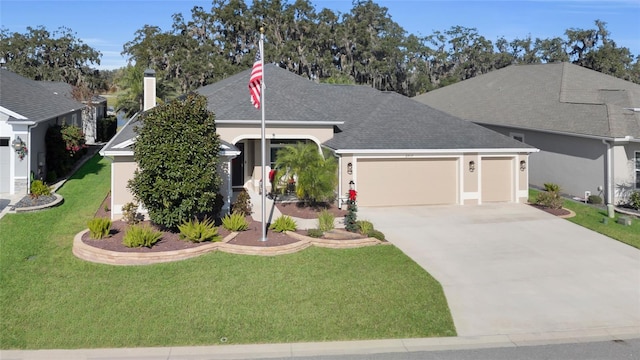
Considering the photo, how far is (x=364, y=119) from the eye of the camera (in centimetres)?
2211

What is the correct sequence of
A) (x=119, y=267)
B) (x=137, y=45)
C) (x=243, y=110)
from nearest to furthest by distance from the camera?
1. (x=119, y=267)
2. (x=243, y=110)
3. (x=137, y=45)

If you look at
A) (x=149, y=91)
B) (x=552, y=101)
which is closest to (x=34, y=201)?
(x=149, y=91)

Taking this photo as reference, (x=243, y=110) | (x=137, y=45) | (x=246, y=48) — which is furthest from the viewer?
(x=246, y=48)

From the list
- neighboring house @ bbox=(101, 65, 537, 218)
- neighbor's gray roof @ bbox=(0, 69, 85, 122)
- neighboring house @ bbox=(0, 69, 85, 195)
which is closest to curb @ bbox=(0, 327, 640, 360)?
neighboring house @ bbox=(101, 65, 537, 218)

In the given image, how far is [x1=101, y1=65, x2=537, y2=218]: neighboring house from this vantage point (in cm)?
1981

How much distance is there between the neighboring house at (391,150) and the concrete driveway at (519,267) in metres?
1.22

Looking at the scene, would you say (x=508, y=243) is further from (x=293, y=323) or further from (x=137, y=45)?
(x=137, y=45)

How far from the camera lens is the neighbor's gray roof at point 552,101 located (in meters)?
21.5

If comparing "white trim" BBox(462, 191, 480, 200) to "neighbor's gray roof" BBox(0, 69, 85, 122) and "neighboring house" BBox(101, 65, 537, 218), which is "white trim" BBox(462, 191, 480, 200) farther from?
"neighbor's gray roof" BBox(0, 69, 85, 122)

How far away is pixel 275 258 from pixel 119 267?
357cm

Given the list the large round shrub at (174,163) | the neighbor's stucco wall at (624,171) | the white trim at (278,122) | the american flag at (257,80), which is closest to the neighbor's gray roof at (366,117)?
the white trim at (278,122)

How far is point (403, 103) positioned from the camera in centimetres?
2400

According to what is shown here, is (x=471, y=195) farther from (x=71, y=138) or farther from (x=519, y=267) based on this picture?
(x=71, y=138)

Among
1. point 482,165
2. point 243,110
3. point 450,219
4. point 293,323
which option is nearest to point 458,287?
point 293,323
